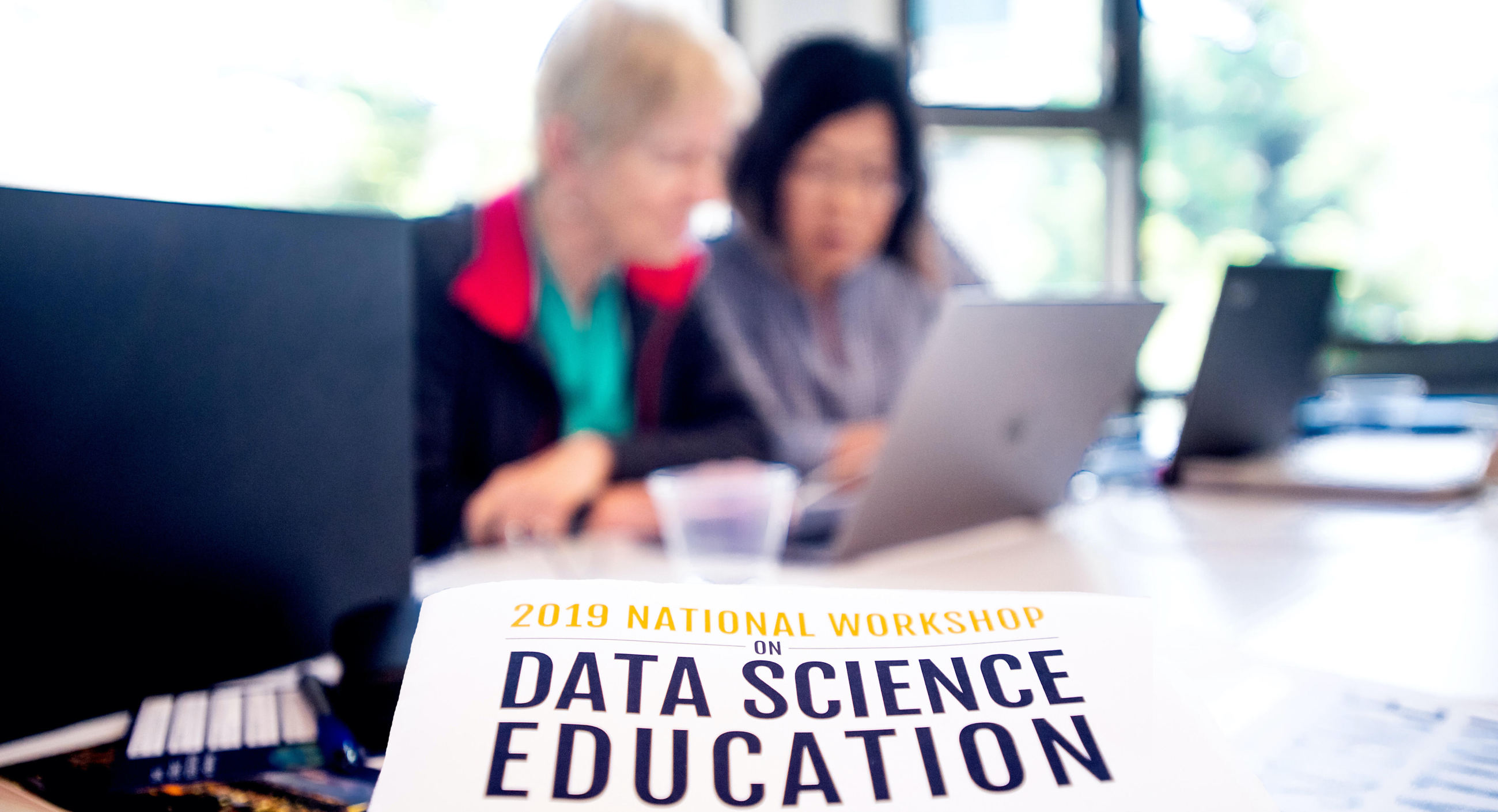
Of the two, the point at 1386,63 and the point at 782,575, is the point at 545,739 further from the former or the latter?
the point at 1386,63

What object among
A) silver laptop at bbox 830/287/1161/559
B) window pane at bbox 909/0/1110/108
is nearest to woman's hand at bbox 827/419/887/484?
silver laptop at bbox 830/287/1161/559

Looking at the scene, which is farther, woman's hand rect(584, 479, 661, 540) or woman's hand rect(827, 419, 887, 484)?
woman's hand rect(827, 419, 887, 484)

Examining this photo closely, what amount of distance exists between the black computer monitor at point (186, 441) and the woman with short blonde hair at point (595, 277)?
2.12 feet

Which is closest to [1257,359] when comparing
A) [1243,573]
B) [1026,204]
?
[1243,573]

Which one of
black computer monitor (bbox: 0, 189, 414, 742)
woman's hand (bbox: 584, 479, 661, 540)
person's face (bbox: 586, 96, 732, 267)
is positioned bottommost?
woman's hand (bbox: 584, 479, 661, 540)

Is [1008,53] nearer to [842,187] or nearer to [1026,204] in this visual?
[1026,204]

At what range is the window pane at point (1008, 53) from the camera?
265 cm

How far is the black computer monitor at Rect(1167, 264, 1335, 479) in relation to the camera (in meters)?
1.16

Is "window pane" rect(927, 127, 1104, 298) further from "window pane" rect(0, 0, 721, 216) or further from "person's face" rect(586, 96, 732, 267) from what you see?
"person's face" rect(586, 96, 732, 267)

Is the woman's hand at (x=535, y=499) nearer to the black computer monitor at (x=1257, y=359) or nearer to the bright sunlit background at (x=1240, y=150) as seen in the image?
the black computer monitor at (x=1257, y=359)

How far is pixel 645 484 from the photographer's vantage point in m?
1.16

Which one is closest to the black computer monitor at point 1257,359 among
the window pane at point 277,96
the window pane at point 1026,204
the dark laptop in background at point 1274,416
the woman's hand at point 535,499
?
the dark laptop in background at point 1274,416

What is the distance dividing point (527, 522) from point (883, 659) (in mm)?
754

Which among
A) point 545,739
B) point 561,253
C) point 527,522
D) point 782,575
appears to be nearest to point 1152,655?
point 545,739
